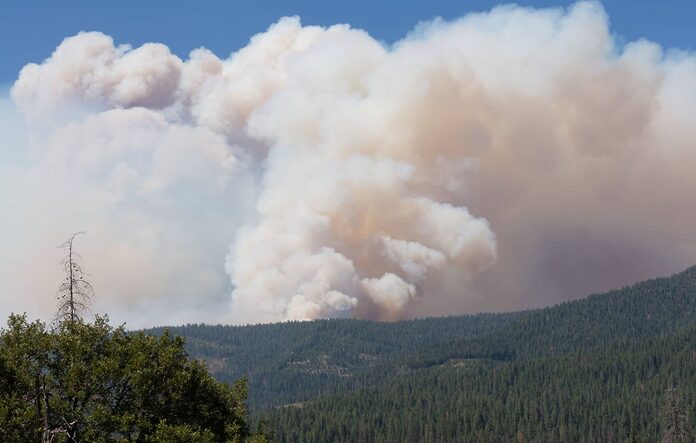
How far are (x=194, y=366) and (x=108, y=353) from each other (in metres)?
7.79

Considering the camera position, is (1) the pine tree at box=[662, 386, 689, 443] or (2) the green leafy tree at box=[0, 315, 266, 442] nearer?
(2) the green leafy tree at box=[0, 315, 266, 442]

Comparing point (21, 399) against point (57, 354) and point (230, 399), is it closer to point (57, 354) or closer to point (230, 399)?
point (57, 354)

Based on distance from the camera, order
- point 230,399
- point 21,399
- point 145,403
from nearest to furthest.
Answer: point 21,399 → point 145,403 → point 230,399

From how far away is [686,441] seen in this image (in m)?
168

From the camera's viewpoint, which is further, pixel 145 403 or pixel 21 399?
pixel 145 403

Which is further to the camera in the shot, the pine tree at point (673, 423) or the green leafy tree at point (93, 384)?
the pine tree at point (673, 423)

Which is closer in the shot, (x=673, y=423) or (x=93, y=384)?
(x=93, y=384)

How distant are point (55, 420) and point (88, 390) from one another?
2.99 metres

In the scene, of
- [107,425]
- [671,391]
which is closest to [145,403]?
[107,425]

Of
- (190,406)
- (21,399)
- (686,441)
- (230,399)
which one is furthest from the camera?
(686,441)

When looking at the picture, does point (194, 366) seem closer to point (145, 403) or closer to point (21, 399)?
point (145, 403)

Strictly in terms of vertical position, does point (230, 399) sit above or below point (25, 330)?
below

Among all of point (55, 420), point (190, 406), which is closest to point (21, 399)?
point (55, 420)

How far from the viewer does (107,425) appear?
61.1 m
